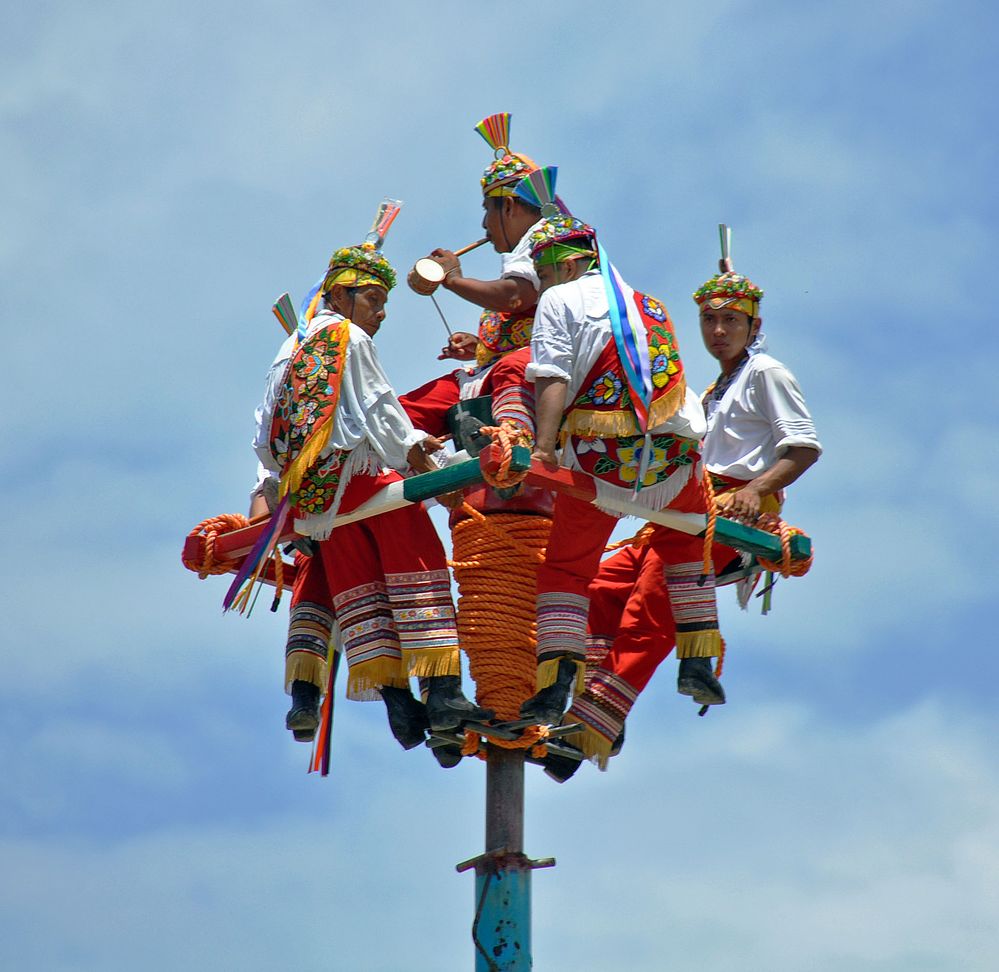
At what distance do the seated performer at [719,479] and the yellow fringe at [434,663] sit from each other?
999 mm

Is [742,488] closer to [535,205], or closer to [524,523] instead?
[524,523]

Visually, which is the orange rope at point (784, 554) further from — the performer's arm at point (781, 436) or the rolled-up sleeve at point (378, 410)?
the rolled-up sleeve at point (378, 410)

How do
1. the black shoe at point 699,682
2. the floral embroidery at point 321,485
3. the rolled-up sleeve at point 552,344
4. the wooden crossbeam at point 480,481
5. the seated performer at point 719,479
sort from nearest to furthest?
the wooden crossbeam at point 480,481 < the rolled-up sleeve at point 552,344 < the floral embroidery at point 321,485 < the black shoe at point 699,682 < the seated performer at point 719,479

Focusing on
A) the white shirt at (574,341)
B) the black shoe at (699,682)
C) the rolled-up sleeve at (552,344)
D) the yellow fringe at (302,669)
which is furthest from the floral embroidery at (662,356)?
the yellow fringe at (302,669)

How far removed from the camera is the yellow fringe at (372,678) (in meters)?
11.0

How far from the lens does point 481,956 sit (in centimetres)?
1089

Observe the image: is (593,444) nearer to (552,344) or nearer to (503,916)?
(552,344)

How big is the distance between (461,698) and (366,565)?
2.77 ft

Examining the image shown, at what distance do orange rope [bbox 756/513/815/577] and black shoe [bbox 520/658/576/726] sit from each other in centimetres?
120

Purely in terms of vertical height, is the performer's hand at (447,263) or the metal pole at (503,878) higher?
the performer's hand at (447,263)

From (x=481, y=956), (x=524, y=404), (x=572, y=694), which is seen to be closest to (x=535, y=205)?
(x=524, y=404)

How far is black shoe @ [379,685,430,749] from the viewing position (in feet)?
36.3

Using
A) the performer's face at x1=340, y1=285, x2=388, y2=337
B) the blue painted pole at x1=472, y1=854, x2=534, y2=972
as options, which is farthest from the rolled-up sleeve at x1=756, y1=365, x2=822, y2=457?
the blue painted pole at x1=472, y1=854, x2=534, y2=972

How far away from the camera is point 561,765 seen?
1155 cm
